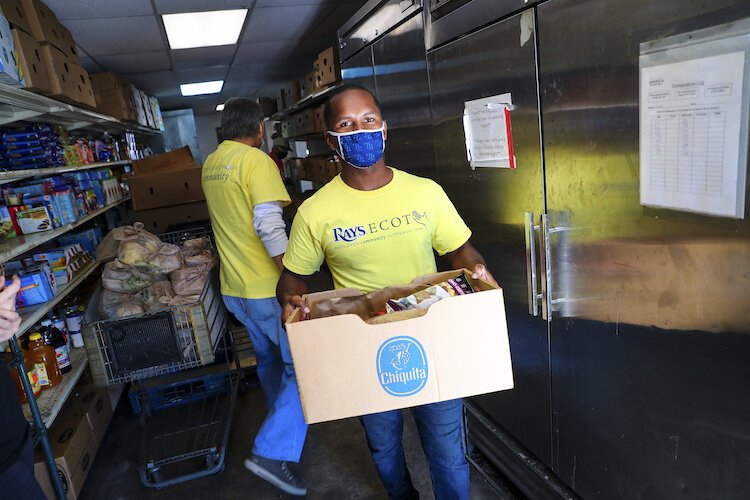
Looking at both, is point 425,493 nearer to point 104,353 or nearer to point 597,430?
point 597,430

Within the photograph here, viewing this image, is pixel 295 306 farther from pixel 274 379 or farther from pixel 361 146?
pixel 274 379

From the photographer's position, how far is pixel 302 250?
1.89 m

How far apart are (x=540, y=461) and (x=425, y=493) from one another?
1.89 ft

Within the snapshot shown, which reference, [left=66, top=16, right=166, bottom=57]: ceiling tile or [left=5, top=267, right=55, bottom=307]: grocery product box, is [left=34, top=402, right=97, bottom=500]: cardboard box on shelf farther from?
[left=66, top=16, right=166, bottom=57]: ceiling tile

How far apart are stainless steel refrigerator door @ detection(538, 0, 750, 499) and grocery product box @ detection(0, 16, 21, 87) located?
2303 mm

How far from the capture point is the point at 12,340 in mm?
2197

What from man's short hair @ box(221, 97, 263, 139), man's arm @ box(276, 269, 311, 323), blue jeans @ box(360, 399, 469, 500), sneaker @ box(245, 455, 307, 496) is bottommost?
sneaker @ box(245, 455, 307, 496)

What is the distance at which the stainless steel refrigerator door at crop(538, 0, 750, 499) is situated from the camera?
4.36 ft

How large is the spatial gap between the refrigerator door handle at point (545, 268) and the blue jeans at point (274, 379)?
1.23 m

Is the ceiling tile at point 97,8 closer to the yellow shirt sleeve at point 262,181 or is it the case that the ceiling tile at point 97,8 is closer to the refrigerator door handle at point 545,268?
the yellow shirt sleeve at point 262,181

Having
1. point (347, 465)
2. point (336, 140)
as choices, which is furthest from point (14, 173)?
point (347, 465)

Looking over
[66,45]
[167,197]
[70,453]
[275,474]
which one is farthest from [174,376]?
[66,45]

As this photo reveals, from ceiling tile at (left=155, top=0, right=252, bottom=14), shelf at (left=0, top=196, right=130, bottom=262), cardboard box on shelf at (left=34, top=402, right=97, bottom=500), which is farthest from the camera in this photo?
ceiling tile at (left=155, top=0, right=252, bottom=14)

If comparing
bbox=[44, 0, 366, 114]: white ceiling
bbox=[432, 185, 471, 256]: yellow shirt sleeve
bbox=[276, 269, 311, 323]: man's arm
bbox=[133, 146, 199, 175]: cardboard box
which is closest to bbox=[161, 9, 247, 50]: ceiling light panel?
bbox=[44, 0, 366, 114]: white ceiling
